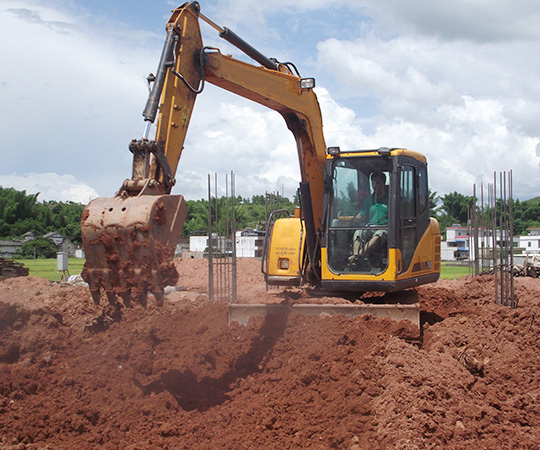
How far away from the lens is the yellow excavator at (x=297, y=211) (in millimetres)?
5266

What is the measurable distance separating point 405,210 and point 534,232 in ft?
208

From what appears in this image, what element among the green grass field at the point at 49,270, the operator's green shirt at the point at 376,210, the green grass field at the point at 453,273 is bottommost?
the green grass field at the point at 453,273

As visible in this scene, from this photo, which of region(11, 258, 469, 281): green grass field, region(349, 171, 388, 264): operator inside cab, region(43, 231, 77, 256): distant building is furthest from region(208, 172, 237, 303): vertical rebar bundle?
region(43, 231, 77, 256): distant building

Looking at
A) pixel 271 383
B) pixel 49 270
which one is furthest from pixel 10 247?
pixel 271 383

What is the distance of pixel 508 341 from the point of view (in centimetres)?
742

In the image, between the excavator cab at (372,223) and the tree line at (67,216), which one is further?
the tree line at (67,216)

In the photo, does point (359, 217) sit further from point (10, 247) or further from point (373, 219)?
point (10, 247)

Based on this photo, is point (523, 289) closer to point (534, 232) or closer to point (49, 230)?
point (534, 232)

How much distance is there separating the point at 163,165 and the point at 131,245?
1065mm

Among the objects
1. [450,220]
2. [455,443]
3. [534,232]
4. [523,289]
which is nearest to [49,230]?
[450,220]

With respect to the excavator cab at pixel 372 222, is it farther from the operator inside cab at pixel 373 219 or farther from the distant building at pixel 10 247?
the distant building at pixel 10 247

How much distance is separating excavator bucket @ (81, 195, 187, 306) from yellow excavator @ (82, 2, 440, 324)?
0.01 m

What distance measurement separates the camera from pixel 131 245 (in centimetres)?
519

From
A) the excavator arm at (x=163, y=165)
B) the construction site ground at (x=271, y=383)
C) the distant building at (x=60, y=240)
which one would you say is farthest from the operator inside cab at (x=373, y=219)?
the distant building at (x=60, y=240)
